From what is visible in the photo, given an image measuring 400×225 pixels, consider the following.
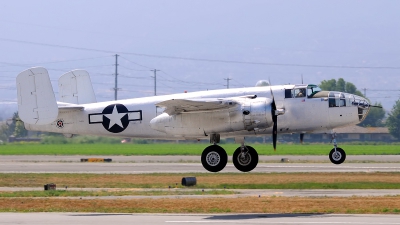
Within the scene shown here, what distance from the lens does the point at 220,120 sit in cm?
3428

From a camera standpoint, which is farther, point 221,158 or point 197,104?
point 221,158

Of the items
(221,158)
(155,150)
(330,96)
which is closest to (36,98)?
(221,158)

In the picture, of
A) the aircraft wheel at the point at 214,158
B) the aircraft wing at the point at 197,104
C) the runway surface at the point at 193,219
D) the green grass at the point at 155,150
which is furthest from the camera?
the green grass at the point at 155,150

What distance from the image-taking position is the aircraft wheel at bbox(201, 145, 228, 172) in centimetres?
3491

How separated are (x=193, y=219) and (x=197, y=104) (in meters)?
8.54

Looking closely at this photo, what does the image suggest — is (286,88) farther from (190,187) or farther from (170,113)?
(190,187)

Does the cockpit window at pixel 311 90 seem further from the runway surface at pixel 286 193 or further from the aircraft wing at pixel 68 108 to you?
the aircraft wing at pixel 68 108

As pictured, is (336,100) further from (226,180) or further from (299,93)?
(226,180)

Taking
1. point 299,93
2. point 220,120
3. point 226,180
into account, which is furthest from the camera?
point 226,180

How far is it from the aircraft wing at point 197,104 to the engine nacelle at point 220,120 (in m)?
0.32

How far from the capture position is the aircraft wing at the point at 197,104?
3309 cm

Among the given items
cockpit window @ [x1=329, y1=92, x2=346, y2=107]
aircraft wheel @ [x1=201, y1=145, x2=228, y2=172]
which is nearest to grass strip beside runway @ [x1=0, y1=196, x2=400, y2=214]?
aircraft wheel @ [x1=201, y1=145, x2=228, y2=172]

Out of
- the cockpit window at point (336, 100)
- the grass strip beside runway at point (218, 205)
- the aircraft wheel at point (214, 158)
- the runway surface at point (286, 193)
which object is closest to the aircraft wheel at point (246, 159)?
the aircraft wheel at point (214, 158)

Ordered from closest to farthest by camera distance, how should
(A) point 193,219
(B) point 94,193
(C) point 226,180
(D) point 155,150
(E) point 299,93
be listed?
(A) point 193,219
(E) point 299,93
(B) point 94,193
(C) point 226,180
(D) point 155,150
